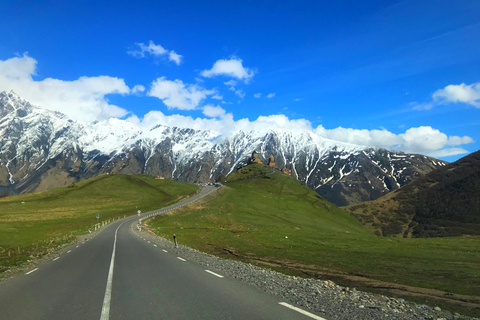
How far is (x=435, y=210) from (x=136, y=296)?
18408cm

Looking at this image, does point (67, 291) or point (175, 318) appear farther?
point (67, 291)

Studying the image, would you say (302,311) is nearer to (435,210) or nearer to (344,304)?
(344,304)

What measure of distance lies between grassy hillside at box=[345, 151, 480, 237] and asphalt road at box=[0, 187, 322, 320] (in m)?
140

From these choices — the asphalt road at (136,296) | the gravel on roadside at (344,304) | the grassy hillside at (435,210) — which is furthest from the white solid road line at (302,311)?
the grassy hillside at (435,210)

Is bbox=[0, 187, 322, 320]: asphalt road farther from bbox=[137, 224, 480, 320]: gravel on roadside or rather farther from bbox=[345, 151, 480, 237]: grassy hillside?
bbox=[345, 151, 480, 237]: grassy hillside

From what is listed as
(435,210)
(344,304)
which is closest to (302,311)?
(344,304)

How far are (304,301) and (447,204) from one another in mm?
184749

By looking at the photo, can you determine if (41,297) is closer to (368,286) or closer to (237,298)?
(237,298)

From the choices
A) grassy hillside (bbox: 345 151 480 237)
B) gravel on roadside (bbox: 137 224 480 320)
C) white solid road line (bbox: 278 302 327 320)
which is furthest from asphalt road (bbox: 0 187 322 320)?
grassy hillside (bbox: 345 151 480 237)

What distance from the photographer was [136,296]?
13.5 metres

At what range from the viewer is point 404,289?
58.3 ft

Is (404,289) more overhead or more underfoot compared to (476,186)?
more underfoot

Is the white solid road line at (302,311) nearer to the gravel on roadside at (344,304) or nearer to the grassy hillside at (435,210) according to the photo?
the gravel on roadside at (344,304)

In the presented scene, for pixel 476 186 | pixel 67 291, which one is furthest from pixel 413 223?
pixel 67 291
